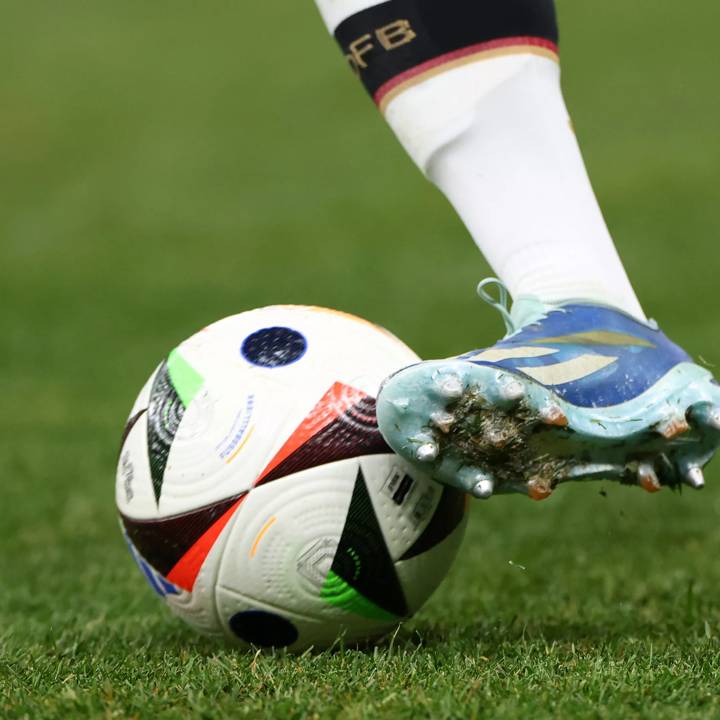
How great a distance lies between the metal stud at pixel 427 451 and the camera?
251cm

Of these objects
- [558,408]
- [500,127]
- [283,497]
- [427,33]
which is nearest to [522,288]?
[500,127]

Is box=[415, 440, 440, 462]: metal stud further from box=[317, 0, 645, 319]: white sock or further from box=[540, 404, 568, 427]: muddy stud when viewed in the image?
box=[317, 0, 645, 319]: white sock

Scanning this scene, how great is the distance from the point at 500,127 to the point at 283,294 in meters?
7.49

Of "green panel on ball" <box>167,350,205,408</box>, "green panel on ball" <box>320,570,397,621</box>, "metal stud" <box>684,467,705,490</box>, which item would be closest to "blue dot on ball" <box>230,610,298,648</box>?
"green panel on ball" <box>320,570,397,621</box>

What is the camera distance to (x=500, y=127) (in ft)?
9.71

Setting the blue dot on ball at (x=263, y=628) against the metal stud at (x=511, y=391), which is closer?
the metal stud at (x=511, y=391)

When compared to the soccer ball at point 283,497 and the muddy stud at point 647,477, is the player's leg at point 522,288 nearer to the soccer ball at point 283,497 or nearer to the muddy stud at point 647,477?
the muddy stud at point 647,477

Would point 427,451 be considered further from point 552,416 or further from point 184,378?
point 184,378

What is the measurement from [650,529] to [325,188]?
9170mm

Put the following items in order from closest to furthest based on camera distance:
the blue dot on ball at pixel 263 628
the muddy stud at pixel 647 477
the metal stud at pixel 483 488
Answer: the metal stud at pixel 483 488 → the muddy stud at pixel 647 477 → the blue dot on ball at pixel 263 628

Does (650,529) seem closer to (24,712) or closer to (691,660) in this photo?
(691,660)

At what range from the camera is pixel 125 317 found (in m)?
10.0

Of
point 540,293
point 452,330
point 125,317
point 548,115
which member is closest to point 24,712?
point 540,293

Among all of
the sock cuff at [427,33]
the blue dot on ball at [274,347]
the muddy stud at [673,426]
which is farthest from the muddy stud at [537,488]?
the sock cuff at [427,33]
